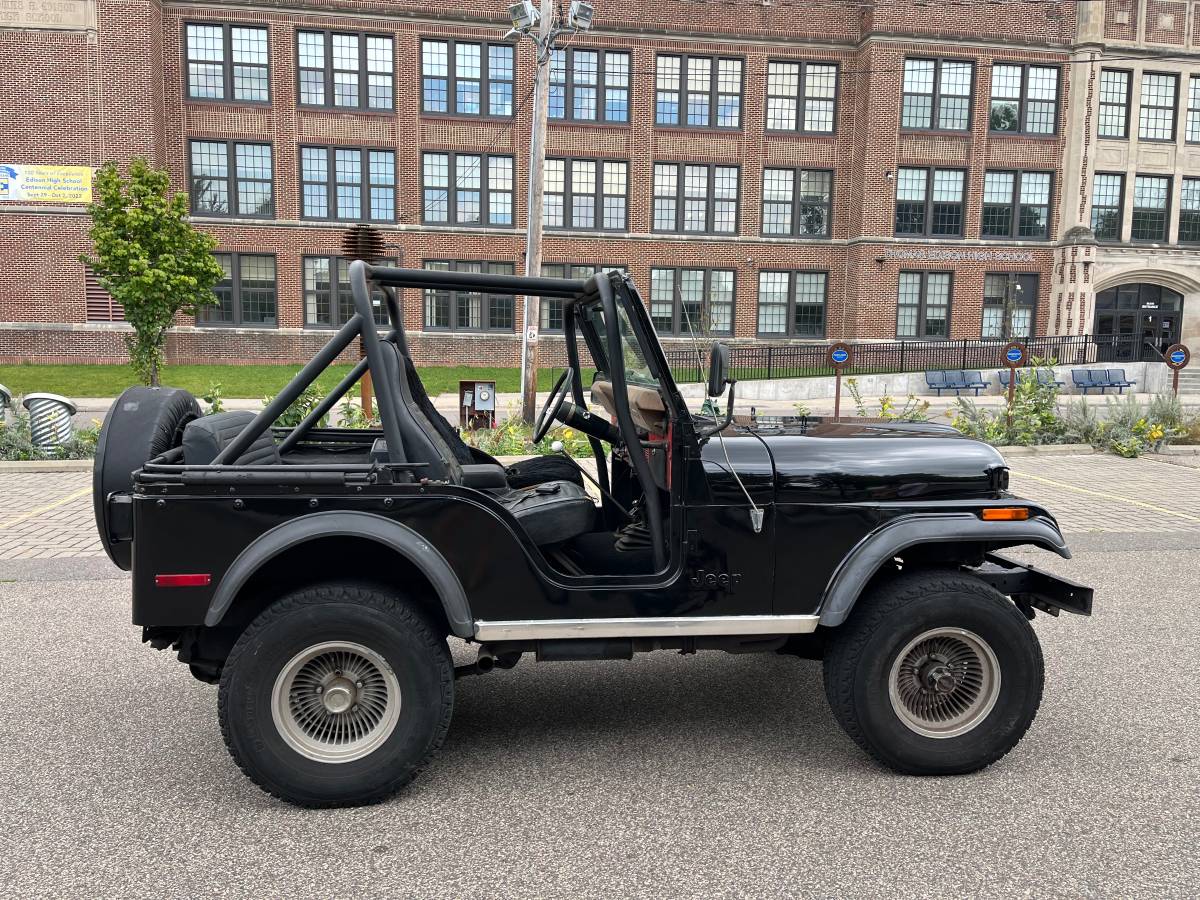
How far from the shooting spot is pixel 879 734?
3521mm

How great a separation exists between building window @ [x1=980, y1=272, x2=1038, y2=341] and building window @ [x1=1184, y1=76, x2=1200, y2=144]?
27.1 ft

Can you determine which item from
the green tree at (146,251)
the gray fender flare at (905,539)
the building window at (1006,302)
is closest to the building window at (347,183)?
the green tree at (146,251)

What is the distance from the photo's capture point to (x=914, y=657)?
359cm

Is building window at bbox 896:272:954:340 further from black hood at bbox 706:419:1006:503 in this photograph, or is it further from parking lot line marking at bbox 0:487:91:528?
black hood at bbox 706:419:1006:503

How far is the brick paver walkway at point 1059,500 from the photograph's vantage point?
26.2 feet

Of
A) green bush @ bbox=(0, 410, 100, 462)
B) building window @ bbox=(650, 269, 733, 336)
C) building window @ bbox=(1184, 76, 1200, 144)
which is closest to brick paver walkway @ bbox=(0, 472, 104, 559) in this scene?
green bush @ bbox=(0, 410, 100, 462)

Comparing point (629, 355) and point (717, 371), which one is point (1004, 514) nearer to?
point (717, 371)

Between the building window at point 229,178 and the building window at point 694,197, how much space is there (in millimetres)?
13888

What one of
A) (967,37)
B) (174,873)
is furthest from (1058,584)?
(967,37)

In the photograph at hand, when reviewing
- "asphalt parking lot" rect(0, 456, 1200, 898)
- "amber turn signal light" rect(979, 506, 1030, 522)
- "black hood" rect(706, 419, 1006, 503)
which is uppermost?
"black hood" rect(706, 419, 1006, 503)

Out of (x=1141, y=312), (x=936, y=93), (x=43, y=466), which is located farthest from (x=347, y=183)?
(x=1141, y=312)

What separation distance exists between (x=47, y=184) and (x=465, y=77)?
14.3m

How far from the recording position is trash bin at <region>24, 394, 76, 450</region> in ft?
39.0

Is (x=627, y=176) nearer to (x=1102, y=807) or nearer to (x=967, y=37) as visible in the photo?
(x=967, y=37)
